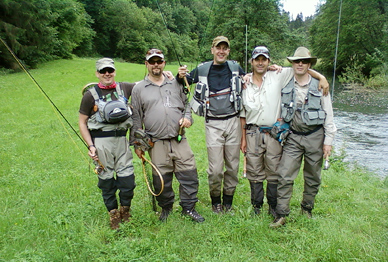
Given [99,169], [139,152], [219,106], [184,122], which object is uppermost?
[219,106]

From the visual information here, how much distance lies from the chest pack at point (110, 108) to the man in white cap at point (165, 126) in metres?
0.32

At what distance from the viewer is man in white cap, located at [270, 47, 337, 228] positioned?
3.90 meters

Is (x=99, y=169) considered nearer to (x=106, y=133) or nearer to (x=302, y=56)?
(x=106, y=133)

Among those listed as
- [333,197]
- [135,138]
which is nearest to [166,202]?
[135,138]

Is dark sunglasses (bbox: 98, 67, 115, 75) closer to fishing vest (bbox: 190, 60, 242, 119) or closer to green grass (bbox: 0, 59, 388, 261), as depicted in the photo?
fishing vest (bbox: 190, 60, 242, 119)

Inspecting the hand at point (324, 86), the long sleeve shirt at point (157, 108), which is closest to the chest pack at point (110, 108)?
the long sleeve shirt at point (157, 108)

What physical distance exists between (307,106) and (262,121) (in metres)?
0.64

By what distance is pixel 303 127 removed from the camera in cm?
396

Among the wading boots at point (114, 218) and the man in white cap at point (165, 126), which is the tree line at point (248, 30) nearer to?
the man in white cap at point (165, 126)

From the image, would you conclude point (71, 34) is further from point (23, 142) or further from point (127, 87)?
point (127, 87)

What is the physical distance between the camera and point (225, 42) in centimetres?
421

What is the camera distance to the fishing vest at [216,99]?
14.1ft

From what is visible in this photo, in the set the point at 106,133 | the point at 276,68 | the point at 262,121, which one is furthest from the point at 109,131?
the point at 276,68

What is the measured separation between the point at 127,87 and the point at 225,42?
1.55 meters
